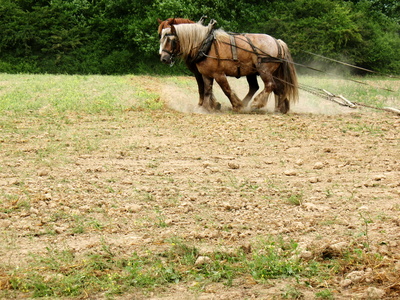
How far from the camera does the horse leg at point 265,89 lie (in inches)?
476

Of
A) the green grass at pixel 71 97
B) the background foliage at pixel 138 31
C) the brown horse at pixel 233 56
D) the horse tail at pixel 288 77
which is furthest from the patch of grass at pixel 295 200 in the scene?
the background foliage at pixel 138 31

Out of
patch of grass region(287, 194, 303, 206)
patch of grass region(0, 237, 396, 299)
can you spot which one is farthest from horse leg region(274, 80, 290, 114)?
patch of grass region(0, 237, 396, 299)

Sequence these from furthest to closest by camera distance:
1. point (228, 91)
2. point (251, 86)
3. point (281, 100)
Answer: point (251, 86) → point (281, 100) → point (228, 91)

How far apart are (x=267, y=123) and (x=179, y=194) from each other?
17.0 feet

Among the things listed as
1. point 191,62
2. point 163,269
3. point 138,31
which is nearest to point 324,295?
point 163,269

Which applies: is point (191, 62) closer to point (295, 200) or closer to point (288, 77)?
point (288, 77)

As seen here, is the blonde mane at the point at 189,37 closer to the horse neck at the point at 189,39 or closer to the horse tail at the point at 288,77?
the horse neck at the point at 189,39

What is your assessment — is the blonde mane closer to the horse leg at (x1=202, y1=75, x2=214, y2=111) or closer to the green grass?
the horse leg at (x1=202, y1=75, x2=214, y2=111)

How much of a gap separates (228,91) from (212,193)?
6795mm

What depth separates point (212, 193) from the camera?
19.0 ft

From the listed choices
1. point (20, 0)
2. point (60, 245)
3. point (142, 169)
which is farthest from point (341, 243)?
point (20, 0)

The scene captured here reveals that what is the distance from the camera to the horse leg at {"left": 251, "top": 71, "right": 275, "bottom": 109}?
1210cm

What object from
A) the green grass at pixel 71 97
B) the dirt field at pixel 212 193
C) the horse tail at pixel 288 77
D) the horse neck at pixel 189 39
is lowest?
the green grass at pixel 71 97

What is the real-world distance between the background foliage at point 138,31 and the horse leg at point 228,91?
16.2 m
